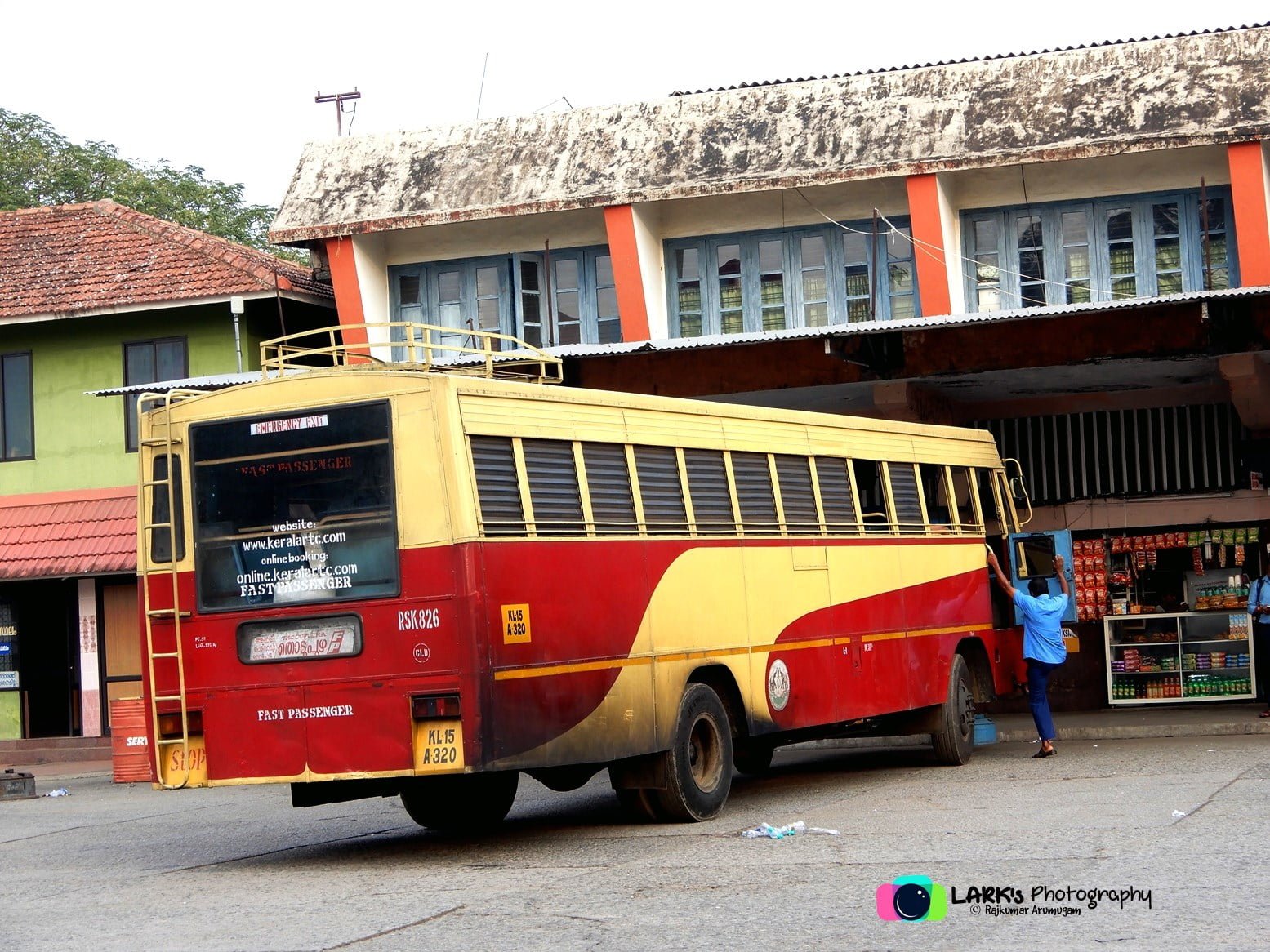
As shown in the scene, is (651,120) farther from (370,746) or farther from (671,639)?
(370,746)

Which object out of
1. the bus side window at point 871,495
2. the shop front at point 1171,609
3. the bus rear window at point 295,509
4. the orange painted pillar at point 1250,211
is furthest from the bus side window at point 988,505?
the bus rear window at point 295,509

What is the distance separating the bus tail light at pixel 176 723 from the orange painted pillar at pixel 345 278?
13529 millimetres

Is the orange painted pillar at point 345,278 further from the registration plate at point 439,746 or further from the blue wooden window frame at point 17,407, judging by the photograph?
the registration plate at point 439,746

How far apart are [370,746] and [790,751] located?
31.1ft

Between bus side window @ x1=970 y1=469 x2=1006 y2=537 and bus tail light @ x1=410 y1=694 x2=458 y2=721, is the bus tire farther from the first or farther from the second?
bus side window @ x1=970 y1=469 x2=1006 y2=537

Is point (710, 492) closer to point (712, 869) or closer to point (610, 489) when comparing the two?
point (610, 489)

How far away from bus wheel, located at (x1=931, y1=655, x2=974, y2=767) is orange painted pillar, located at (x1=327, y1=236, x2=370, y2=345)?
11.4 m

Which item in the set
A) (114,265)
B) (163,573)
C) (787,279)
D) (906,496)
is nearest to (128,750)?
(163,573)

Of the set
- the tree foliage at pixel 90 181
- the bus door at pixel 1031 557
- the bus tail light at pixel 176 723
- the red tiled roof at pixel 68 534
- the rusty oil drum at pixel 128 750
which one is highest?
the tree foliage at pixel 90 181

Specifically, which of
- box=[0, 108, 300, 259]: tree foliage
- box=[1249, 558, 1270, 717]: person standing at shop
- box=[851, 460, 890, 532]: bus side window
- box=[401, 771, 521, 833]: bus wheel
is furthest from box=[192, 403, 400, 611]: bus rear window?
box=[0, 108, 300, 259]: tree foliage

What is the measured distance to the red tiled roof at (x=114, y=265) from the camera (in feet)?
82.5

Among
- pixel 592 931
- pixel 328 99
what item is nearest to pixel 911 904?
pixel 592 931

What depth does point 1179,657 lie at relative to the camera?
20875 mm

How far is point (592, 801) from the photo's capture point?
15.0 metres
